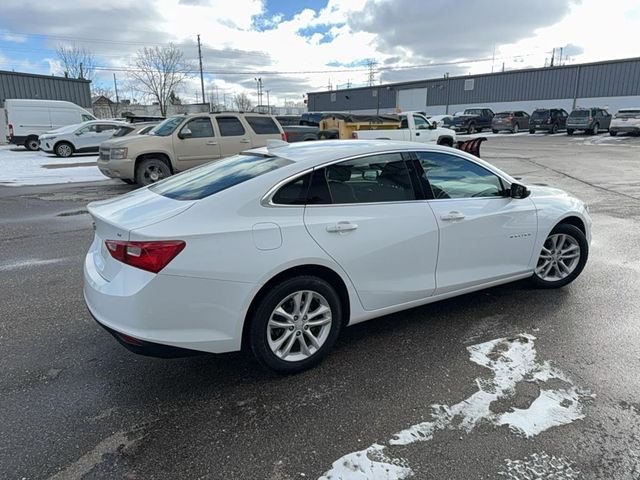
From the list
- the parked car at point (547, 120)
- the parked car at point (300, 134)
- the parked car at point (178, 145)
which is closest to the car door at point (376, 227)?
the parked car at point (178, 145)

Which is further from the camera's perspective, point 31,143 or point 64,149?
point 31,143

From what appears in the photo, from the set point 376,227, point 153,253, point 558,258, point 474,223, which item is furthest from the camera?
point 558,258

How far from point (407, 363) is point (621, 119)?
3392 centimetres

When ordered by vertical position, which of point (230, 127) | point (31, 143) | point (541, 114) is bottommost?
point (31, 143)

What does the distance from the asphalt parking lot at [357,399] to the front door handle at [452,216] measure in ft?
3.07

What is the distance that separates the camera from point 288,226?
3047 mm

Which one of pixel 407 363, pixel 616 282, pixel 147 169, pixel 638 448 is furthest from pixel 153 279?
pixel 147 169

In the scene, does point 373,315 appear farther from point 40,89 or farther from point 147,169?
point 40,89

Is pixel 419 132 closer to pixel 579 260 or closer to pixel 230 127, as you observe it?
pixel 230 127

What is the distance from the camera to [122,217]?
10.0 feet

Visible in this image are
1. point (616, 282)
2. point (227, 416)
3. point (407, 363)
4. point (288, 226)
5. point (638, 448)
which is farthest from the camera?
point (616, 282)

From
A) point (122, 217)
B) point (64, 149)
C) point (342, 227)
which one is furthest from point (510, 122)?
point (122, 217)

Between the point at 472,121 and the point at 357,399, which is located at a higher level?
the point at 472,121

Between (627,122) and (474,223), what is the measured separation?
32.7m
